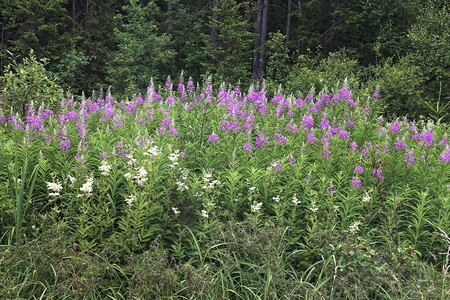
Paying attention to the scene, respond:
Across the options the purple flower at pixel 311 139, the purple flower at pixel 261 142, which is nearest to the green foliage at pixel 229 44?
the purple flower at pixel 311 139

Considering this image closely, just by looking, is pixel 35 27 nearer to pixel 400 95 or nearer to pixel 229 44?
pixel 229 44

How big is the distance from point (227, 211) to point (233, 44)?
1890 cm

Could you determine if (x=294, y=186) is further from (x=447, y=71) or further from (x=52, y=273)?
(x=447, y=71)

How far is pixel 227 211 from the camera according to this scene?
3.56 m

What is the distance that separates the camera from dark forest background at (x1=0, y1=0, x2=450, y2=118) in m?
17.0

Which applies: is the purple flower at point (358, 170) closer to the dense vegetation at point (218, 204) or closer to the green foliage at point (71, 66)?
the dense vegetation at point (218, 204)

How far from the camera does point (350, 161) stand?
4.34 meters

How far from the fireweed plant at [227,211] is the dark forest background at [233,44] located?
10.9 metres

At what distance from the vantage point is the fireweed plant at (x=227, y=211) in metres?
3.06

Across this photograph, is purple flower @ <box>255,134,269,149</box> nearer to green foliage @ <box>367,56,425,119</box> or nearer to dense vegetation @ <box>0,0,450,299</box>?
dense vegetation @ <box>0,0,450,299</box>

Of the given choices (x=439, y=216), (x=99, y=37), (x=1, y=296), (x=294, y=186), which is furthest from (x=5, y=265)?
(x=99, y=37)

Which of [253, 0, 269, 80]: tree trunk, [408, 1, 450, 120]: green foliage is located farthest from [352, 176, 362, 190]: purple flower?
[253, 0, 269, 80]: tree trunk

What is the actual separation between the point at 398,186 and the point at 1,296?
13.7 feet

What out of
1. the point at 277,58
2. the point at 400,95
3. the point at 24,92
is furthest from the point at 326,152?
the point at 277,58
